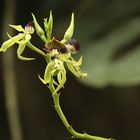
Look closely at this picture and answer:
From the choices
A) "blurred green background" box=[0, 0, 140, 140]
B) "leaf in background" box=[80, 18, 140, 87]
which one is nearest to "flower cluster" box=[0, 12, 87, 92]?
"leaf in background" box=[80, 18, 140, 87]

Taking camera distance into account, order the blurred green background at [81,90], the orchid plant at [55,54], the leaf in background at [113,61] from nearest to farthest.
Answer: the orchid plant at [55,54] → the leaf in background at [113,61] → the blurred green background at [81,90]

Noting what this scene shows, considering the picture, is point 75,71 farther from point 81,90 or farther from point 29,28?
point 81,90

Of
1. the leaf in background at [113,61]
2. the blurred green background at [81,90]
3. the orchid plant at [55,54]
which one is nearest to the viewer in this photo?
the orchid plant at [55,54]

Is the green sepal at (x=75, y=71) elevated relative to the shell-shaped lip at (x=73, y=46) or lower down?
lower down

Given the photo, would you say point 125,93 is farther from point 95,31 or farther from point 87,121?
point 95,31

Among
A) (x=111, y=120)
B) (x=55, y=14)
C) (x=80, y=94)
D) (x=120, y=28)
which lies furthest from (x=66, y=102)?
(x=120, y=28)

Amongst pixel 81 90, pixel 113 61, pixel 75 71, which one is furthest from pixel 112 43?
pixel 75 71

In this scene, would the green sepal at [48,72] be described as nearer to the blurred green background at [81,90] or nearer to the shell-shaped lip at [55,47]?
the shell-shaped lip at [55,47]

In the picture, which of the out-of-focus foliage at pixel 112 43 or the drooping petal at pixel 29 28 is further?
the out-of-focus foliage at pixel 112 43

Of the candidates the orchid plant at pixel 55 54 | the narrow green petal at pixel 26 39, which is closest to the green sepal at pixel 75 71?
the orchid plant at pixel 55 54
